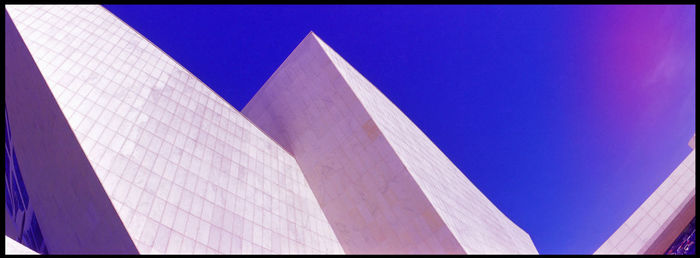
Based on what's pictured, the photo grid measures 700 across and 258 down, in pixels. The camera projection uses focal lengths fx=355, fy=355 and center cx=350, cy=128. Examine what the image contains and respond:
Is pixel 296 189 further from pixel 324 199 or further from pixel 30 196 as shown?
pixel 30 196

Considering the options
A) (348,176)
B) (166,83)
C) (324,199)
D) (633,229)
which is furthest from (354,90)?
(633,229)

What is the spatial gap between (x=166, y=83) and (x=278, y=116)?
5281mm

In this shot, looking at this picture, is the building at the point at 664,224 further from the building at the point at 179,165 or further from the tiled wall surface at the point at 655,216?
the building at the point at 179,165

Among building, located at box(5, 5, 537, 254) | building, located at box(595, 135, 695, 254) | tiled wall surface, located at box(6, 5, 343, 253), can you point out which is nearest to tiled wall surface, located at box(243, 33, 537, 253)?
building, located at box(5, 5, 537, 254)

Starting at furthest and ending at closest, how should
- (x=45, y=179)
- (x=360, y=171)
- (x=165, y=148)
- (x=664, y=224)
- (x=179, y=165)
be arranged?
1. (x=360, y=171)
2. (x=45, y=179)
3. (x=165, y=148)
4. (x=179, y=165)
5. (x=664, y=224)

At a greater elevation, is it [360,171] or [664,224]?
[664,224]

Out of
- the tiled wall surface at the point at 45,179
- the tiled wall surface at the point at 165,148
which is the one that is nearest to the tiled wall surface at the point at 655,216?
the tiled wall surface at the point at 165,148

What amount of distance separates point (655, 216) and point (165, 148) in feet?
41.7

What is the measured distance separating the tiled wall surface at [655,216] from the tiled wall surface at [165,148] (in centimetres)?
764

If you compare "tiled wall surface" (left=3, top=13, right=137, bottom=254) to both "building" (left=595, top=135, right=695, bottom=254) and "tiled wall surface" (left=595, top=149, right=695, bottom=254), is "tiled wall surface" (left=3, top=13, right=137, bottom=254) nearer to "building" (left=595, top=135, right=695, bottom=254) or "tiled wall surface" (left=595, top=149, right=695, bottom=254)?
"tiled wall surface" (left=595, top=149, right=695, bottom=254)

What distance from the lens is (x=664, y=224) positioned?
8461mm

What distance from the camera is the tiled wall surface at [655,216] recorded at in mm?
8422

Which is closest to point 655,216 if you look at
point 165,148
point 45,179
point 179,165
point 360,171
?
point 360,171

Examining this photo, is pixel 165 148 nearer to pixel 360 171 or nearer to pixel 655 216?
pixel 360 171
